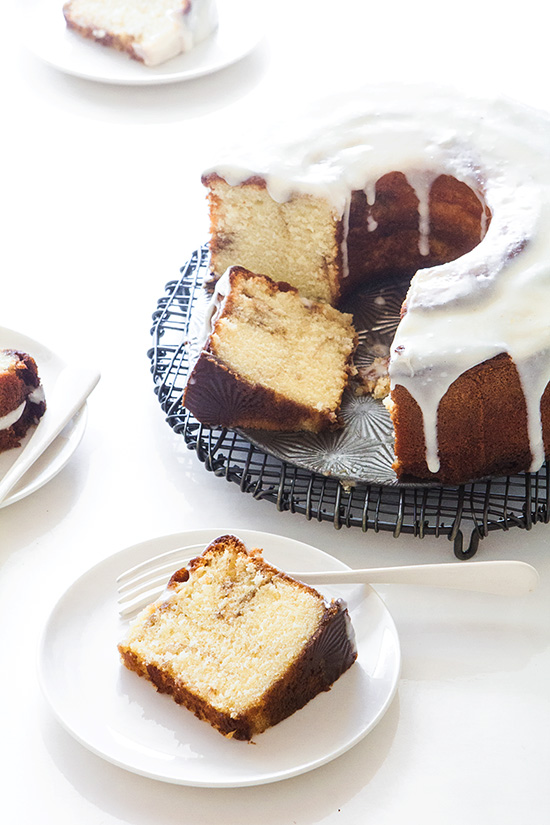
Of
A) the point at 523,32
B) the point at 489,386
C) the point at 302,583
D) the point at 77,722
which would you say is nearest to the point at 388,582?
the point at 302,583

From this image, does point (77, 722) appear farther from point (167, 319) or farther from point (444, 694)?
point (167, 319)

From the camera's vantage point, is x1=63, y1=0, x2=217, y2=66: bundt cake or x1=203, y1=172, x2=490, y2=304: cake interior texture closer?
x1=203, y1=172, x2=490, y2=304: cake interior texture

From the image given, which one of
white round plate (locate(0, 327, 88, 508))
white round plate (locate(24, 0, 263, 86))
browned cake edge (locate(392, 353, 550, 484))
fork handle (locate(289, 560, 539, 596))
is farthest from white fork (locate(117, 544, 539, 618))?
white round plate (locate(24, 0, 263, 86))

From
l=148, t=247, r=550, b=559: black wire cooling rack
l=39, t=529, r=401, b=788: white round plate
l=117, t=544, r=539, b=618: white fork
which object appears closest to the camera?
l=39, t=529, r=401, b=788: white round plate

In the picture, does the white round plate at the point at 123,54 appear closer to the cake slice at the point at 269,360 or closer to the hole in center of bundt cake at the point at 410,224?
the hole in center of bundt cake at the point at 410,224

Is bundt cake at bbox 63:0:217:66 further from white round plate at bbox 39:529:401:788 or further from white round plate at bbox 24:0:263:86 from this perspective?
white round plate at bbox 39:529:401:788
